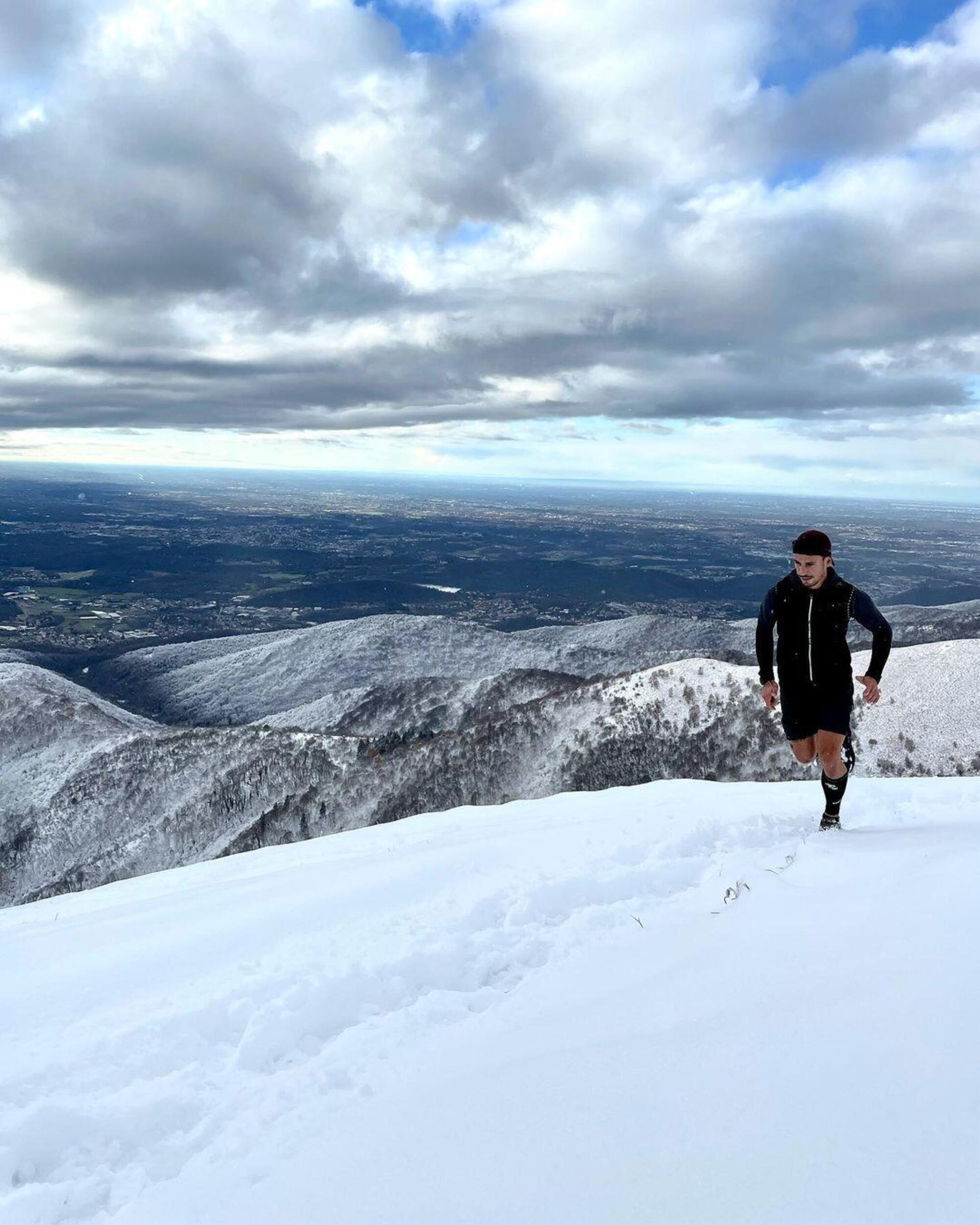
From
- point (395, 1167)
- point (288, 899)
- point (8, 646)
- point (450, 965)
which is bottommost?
point (8, 646)

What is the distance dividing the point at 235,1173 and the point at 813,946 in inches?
133

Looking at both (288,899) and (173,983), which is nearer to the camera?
(173,983)

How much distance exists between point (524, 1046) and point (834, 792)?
206 inches

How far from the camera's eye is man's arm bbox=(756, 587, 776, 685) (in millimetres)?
7328

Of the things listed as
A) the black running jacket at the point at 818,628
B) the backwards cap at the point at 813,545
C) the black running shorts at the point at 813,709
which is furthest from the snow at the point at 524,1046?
the backwards cap at the point at 813,545

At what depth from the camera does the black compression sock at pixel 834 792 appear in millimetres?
7195

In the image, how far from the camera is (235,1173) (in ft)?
9.05

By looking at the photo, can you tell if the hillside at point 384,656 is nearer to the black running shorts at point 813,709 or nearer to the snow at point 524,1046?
the black running shorts at point 813,709

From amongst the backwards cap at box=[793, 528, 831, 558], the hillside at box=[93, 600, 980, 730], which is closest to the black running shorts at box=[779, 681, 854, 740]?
the backwards cap at box=[793, 528, 831, 558]

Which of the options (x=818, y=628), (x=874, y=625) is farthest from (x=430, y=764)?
(x=874, y=625)

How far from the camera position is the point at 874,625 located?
7.09 meters

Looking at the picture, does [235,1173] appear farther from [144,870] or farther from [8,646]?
[8,646]

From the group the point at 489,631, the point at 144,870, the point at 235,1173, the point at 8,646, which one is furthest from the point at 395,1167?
the point at 8,646

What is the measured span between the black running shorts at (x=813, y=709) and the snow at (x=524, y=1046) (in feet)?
4.07
